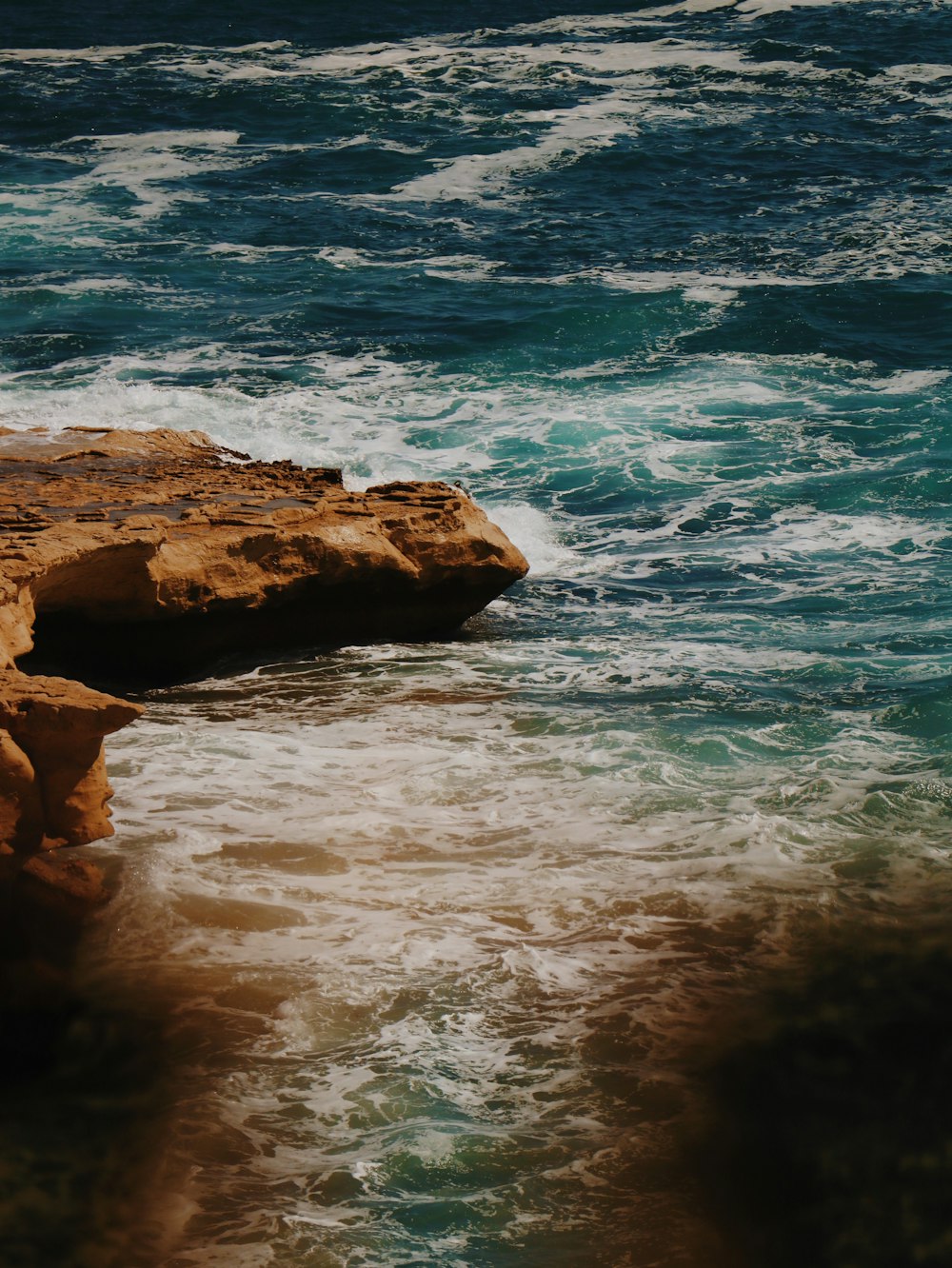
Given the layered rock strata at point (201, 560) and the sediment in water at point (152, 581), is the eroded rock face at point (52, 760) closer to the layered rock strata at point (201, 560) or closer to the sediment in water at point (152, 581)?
the sediment in water at point (152, 581)

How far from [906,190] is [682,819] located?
17716 millimetres

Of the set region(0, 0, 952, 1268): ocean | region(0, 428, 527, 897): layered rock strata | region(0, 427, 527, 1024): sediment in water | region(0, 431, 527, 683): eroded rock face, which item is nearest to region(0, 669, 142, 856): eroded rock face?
region(0, 427, 527, 1024): sediment in water

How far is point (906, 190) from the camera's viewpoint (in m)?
21.9

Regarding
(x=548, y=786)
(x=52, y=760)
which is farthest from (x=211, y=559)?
(x=52, y=760)

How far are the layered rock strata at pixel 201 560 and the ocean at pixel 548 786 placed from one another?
0.29 metres

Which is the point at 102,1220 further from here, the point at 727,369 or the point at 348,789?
the point at 727,369

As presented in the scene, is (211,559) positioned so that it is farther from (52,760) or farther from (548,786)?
(52,760)

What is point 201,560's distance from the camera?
27.0 ft

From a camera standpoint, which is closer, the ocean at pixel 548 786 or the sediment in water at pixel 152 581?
the ocean at pixel 548 786

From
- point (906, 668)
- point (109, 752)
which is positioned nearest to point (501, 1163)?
point (109, 752)

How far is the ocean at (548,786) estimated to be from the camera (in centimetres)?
455

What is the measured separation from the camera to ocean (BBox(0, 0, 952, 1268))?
4551 millimetres

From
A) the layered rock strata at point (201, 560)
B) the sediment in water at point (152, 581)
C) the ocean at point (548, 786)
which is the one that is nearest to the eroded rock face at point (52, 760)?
the sediment in water at point (152, 581)

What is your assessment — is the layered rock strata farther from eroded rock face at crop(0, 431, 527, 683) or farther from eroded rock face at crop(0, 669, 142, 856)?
eroded rock face at crop(0, 669, 142, 856)
